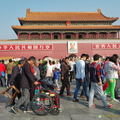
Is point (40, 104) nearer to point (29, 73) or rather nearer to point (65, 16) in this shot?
point (29, 73)

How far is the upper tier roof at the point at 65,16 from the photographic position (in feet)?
97.7

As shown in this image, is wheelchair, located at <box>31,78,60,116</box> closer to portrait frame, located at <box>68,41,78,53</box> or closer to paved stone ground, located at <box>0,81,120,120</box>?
paved stone ground, located at <box>0,81,120,120</box>

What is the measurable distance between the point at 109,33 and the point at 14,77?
85.5 feet

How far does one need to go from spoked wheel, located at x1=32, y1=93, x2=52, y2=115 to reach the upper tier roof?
25312 millimetres

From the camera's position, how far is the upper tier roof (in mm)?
29780

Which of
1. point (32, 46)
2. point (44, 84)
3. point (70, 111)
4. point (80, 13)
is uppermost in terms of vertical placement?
point (80, 13)

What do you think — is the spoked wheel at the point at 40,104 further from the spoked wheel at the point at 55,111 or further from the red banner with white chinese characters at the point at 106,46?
the red banner with white chinese characters at the point at 106,46

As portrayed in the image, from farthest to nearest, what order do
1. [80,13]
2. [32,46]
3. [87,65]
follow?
[80,13], [32,46], [87,65]

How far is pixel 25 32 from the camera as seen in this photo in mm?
28531

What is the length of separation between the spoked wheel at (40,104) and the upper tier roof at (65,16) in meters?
25.3

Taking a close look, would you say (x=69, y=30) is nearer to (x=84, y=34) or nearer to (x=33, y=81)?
(x=84, y=34)

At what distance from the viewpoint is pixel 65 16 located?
31281 mm

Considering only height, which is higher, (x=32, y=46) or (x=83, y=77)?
(x=32, y=46)

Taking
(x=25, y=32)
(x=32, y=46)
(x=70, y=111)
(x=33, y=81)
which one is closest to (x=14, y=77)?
(x=33, y=81)
